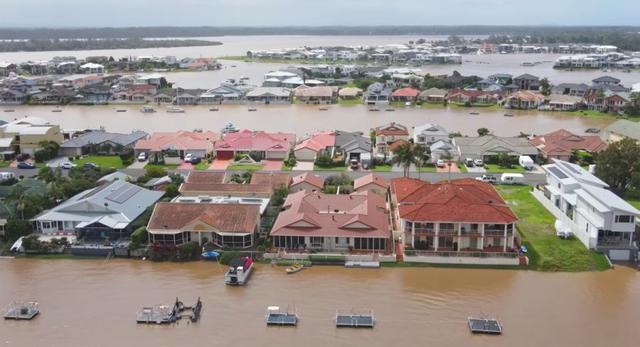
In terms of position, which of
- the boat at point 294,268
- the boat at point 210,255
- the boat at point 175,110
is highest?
the boat at point 175,110

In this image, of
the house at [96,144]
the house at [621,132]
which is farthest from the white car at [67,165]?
the house at [621,132]

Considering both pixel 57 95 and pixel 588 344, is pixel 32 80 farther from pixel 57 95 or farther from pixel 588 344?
pixel 588 344

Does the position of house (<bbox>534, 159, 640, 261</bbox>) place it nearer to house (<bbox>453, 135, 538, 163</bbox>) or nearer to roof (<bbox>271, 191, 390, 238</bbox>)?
roof (<bbox>271, 191, 390, 238</bbox>)

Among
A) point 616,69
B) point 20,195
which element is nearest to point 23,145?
point 20,195

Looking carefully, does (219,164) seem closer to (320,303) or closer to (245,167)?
(245,167)

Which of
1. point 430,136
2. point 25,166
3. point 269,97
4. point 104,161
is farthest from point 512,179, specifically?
point 269,97

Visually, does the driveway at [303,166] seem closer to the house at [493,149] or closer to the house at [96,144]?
the house at [493,149]
